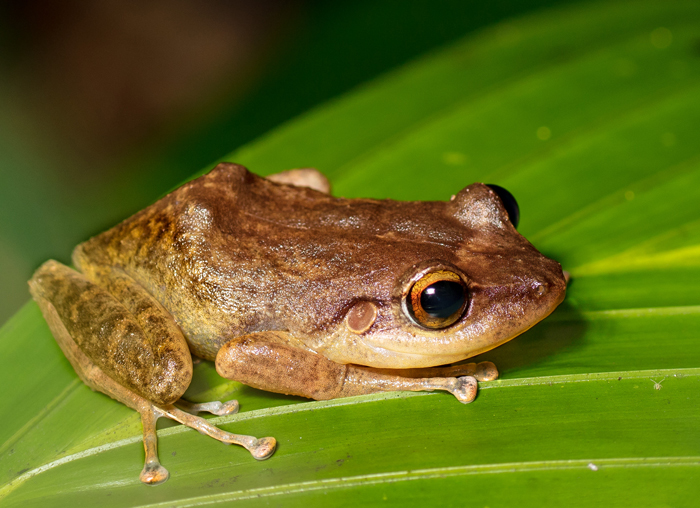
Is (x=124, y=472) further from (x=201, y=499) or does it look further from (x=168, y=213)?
(x=168, y=213)

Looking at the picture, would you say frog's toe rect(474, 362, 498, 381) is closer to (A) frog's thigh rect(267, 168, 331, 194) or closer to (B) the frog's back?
(B) the frog's back

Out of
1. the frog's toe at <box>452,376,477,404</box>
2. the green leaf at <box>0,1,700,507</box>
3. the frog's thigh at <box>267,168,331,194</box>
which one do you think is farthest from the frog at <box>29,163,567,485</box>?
the frog's thigh at <box>267,168,331,194</box>

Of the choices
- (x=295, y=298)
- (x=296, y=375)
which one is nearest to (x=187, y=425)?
(x=296, y=375)

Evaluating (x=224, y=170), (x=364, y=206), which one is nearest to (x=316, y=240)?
(x=364, y=206)

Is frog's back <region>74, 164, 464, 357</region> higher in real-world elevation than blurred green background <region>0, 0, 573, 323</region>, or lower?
lower

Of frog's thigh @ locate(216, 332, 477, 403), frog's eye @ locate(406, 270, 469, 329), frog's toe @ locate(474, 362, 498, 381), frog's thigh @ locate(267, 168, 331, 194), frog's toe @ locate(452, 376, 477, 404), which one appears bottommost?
frog's thigh @ locate(216, 332, 477, 403)

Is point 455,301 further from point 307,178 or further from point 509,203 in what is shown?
point 307,178

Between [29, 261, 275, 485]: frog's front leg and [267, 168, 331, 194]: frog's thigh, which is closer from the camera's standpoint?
[29, 261, 275, 485]: frog's front leg
